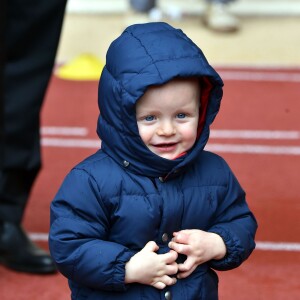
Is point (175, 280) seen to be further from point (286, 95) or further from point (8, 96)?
point (286, 95)

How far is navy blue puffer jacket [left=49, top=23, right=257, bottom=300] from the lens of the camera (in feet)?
8.13

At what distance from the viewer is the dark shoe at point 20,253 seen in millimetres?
4137

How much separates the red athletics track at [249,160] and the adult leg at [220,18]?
1.39m

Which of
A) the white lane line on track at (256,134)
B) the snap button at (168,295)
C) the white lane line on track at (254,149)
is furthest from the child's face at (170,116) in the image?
the white lane line on track at (256,134)

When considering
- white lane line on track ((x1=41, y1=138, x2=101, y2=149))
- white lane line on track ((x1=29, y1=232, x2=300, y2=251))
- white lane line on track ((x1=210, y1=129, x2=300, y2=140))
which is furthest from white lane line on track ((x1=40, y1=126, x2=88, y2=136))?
white lane line on track ((x1=29, y1=232, x2=300, y2=251))

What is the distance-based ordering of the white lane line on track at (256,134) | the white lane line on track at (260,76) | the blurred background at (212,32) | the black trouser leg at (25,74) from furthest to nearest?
the blurred background at (212,32) → the white lane line on track at (260,76) → the white lane line on track at (256,134) → the black trouser leg at (25,74)

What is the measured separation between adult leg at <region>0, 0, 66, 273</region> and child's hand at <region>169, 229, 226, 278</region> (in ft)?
5.31

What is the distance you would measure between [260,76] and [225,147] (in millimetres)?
1815

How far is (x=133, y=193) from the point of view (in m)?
2.54

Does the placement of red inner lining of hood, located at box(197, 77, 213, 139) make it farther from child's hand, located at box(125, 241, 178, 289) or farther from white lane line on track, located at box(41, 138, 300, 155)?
white lane line on track, located at box(41, 138, 300, 155)

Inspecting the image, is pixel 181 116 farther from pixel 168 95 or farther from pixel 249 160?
pixel 249 160

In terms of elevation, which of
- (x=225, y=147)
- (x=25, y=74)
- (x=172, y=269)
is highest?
(x=172, y=269)

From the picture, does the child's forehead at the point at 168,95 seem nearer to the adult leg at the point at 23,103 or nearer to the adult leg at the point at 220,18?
the adult leg at the point at 23,103

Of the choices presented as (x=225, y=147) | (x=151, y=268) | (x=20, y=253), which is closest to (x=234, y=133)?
(x=225, y=147)
